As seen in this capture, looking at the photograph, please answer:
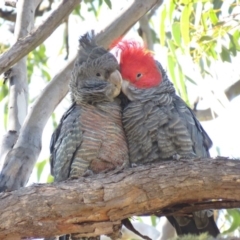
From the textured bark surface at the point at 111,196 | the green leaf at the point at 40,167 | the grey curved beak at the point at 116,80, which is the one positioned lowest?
the textured bark surface at the point at 111,196

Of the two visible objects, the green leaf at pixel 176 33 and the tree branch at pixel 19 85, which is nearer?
the tree branch at pixel 19 85

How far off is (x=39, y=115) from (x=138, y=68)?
0.58 m

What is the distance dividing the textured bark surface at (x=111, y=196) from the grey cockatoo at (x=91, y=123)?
0.40m

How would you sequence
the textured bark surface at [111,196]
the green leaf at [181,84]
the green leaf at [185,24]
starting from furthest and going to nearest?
the green leaf at [181,84] < the green leaf at [185,24] < the textured bark surface at [111,196]

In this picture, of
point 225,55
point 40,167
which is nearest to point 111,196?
point 225,55

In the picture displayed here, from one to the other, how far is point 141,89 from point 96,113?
291 mm

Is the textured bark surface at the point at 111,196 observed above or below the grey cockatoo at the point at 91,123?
below

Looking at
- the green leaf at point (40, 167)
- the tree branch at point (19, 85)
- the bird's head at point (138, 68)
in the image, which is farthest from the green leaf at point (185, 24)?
the green leaf at point (40, 167)

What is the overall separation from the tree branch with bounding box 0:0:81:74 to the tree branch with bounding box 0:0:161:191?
0.30 meters

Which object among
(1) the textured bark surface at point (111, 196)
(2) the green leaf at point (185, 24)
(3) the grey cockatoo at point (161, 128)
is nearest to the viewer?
(1) the textured bark surface at point (111, 196)

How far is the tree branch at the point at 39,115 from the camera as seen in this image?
10.6 ft

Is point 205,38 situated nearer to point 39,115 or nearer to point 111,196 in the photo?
point 39,115

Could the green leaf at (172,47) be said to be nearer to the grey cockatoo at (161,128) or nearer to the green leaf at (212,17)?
the green leaf at (212,17)

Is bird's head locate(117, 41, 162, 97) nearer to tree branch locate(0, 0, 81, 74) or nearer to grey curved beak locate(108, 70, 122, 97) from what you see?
grey curved beak locate(108, 70, 122, 97)
